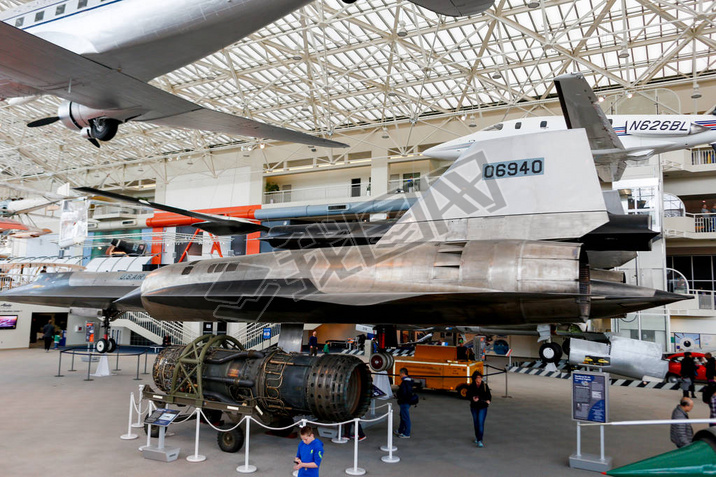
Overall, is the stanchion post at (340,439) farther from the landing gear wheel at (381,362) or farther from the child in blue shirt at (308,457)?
the child in blue shirt at (308,457)

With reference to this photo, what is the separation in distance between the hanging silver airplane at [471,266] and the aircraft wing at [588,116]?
4.49 meters

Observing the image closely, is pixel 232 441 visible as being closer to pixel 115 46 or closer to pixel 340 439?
pixel 340 439

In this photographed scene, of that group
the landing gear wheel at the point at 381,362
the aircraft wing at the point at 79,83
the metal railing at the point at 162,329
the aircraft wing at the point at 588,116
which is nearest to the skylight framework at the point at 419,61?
the aircraft wing at the point at 588,116

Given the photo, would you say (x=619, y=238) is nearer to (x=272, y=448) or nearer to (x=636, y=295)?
(x=636, y=295)

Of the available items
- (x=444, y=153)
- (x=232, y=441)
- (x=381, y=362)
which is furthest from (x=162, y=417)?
(x=444, y=153)

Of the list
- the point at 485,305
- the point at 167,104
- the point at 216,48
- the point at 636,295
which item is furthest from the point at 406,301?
the point at 167,104

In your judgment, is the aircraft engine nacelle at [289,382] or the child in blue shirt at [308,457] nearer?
the child in blue shirt at [308,457]

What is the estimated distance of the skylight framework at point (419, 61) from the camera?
59.6 feet

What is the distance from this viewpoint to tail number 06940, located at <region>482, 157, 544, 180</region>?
316 inches

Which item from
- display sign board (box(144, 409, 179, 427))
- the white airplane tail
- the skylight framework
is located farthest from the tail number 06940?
the skylight framework

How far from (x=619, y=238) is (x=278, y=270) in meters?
6.01

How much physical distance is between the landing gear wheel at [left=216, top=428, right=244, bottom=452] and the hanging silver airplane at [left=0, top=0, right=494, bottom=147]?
5.66 meters

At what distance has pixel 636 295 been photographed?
7324 millimetres

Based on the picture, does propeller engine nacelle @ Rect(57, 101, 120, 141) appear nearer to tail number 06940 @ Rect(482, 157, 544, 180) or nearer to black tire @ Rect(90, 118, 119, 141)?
black tire @ Rect(90, 118, 119, 141)
